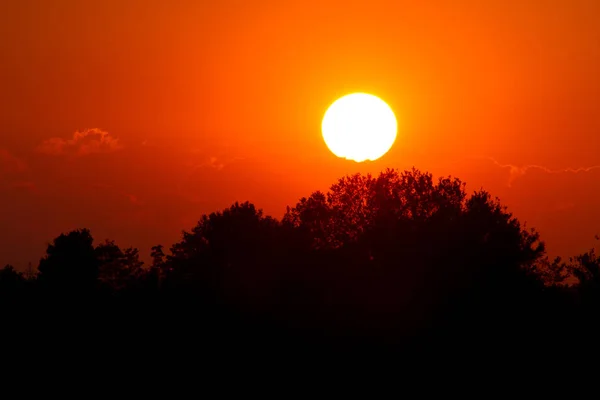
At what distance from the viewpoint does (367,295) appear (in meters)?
52.8

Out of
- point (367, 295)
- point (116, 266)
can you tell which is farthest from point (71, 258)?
point (367, 295)

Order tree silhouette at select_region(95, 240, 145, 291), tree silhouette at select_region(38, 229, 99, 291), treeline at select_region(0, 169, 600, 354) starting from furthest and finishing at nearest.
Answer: tree silhouette at select_region(38, 229, 99, 291)
tree silhouette at select_region(95, 240, 145, 291)
treeline at select_region(0, 169, 600, 354)

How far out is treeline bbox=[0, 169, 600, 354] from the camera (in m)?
50.5

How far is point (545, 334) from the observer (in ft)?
170

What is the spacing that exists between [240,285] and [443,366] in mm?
16419

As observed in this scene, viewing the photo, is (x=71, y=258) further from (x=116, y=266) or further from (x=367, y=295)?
(x=367, y=295)

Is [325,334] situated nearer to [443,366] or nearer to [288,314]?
[288,314]

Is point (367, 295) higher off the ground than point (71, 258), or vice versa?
point (71, 258)

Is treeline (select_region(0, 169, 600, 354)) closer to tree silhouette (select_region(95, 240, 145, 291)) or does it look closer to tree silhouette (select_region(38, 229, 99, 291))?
tree silhouette (select_region(95, 240, 145, 291))

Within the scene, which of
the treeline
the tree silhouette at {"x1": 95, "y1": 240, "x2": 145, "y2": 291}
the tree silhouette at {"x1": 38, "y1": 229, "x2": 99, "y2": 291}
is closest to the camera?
the treeline

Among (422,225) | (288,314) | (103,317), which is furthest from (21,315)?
(422,225)

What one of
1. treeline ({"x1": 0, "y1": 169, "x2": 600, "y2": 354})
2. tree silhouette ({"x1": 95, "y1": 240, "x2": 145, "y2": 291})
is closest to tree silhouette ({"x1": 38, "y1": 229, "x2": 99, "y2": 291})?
tree silhouette ({"x1": 95, "y1": 240, "x2": 145, "y2": 291})

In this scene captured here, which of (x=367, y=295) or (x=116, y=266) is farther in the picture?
(x=116, y=266)

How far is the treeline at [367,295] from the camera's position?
166 ft
